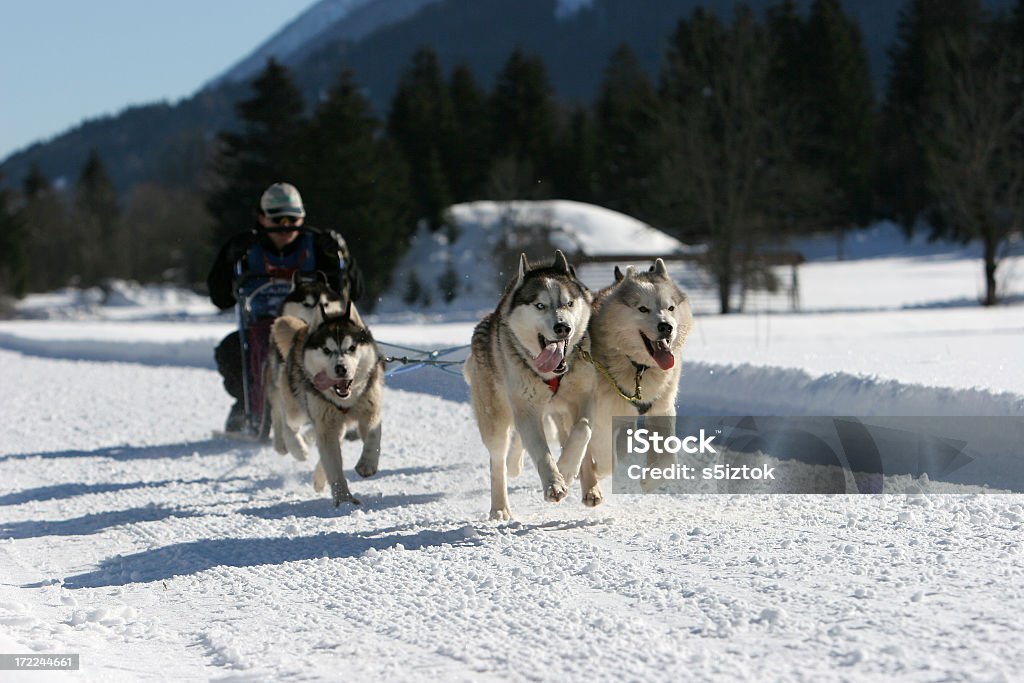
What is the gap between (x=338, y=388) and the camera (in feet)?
21.2

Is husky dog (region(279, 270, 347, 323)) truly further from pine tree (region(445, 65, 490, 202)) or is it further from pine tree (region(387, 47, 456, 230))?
pine tree (region(445, 65, 490, 202))

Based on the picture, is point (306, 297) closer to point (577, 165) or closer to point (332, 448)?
point (332, 448)

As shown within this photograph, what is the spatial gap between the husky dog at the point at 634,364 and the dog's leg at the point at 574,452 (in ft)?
1.02

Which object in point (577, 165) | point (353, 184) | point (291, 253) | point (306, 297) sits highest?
point (577, 165)

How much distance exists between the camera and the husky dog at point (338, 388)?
6.40m

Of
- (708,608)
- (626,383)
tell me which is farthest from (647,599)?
(626,383)

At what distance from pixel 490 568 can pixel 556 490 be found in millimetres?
516

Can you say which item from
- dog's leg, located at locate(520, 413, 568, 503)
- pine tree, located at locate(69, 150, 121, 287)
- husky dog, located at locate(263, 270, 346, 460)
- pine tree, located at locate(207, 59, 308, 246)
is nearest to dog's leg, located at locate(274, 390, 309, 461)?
husky dog, located at locate(263, 270, 346, 460)

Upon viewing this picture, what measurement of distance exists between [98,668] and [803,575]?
2.42 meters

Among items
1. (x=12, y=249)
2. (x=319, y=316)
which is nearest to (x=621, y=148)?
(x=12, y=249)

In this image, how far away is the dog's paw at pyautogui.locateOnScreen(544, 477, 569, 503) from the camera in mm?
4985

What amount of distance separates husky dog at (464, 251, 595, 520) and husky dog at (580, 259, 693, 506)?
6.5 inches

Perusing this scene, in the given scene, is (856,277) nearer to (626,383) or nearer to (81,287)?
(626,383)

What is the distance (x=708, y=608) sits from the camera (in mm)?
3836
